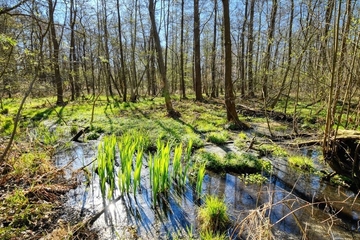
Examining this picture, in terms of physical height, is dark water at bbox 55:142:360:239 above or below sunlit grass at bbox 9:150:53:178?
below

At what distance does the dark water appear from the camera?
3.25 metres

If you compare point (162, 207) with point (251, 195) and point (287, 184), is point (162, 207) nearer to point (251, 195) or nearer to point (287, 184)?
point (251, 195)

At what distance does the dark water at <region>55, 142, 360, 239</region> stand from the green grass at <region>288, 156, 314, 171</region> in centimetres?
24

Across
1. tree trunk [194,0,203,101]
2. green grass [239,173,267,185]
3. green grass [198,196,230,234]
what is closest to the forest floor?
green grass [239,173,267,185]

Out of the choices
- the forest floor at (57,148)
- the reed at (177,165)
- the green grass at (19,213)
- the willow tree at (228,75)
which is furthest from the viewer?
the willow tree at (228,75)

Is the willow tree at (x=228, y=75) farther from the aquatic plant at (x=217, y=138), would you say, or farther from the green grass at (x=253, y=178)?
the green grass at (x=253, y=178)

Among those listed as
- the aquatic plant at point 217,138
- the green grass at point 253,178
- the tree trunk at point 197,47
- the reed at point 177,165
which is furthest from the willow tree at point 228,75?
the tree trunk at point 197,47

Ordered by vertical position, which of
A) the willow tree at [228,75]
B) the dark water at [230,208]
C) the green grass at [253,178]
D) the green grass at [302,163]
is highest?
the willow tree at [228,75]

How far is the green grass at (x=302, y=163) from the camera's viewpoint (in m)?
5.39

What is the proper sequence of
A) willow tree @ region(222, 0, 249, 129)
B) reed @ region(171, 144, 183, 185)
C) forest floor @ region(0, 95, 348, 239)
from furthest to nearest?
willow tree @ region(222, 0, 249, 129) < reed @ region(171, 144, 183, 185) < forest floor @ region(0, 95, 348, 239)

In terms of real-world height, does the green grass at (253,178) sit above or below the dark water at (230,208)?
above

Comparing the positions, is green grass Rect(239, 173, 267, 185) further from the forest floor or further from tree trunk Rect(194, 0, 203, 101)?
tree trunk Rect(194, 0, 203, 101)

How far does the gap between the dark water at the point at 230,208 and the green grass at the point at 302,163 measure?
9.6 inches

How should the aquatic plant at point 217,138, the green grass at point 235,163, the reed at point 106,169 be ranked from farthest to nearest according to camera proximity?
the aquatic plant at point 217,138
the green grass at point 235,163
the reed at point 106,169
